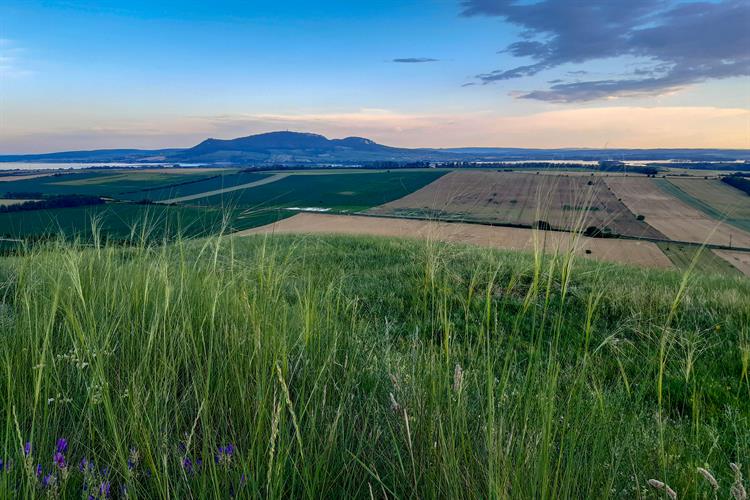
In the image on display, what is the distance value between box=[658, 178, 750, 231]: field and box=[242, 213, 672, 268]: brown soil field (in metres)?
15.5

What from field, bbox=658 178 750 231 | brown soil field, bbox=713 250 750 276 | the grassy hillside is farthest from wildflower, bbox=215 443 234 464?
field, bbox=658 178 750 231

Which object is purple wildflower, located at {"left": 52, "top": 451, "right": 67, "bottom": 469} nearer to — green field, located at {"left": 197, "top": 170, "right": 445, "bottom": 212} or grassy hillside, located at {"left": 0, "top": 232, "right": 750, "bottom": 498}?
grassy hillside, located at {"left": 0, "top": 232, "right": 750, "bottom": 498}

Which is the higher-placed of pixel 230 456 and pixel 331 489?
pixel 230 456

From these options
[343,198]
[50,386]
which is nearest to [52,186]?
[343,198]

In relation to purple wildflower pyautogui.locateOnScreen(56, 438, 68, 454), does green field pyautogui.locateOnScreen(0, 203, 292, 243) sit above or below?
above

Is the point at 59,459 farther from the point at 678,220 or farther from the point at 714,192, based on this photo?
the point at 714,192

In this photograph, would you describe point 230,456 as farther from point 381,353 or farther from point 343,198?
point 343,198

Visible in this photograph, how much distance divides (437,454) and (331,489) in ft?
1.48

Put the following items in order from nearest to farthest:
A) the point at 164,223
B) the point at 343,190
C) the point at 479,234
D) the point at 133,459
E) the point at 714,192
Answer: the point at 133,459 → the point at 479,234 → the point at 164,223 → the point at 714,192 → the point at 343,190

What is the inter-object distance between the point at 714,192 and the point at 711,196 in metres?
3.37

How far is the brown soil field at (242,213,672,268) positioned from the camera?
7.82 ft

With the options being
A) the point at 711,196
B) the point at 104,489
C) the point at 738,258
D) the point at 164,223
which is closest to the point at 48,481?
the point at 104,489

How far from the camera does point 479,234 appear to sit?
380 centimetres

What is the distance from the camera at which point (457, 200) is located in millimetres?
3123
